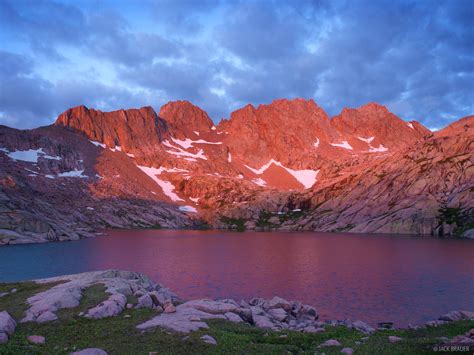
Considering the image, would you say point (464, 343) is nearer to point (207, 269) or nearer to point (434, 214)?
point (207, 269)

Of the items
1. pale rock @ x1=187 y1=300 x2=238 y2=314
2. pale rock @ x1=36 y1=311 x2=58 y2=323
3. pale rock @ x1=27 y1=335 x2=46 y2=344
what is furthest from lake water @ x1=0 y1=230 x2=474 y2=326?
pale rock @ x1=27 y1=335 x2=46 y2=344

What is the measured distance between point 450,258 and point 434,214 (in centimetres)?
10062

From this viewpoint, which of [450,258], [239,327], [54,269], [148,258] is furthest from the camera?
[148,258]

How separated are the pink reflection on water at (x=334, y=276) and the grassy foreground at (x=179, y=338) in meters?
17.3

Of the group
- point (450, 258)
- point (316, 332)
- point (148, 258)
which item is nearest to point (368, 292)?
point (316, 332)

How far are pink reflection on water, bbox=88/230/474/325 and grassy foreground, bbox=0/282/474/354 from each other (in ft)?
56.8

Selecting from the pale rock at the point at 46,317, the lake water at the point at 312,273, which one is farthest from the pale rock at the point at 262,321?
the pale rock at the point at 46,317

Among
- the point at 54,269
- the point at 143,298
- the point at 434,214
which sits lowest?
Answer: the point at 54,269

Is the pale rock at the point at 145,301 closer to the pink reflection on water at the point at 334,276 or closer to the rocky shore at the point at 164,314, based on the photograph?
the rocky shore at the point at 164,314

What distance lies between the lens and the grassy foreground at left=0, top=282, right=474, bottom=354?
2425 cm

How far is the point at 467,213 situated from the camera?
6826 inches

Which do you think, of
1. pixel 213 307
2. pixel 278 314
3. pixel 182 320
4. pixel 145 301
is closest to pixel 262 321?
pixel 213 307

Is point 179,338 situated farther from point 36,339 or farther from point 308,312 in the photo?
point 308,312

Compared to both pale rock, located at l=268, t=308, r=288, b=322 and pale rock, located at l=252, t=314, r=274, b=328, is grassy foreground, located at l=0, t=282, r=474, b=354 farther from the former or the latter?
pale rock, located at l=268, t=308, r=288, b=322
